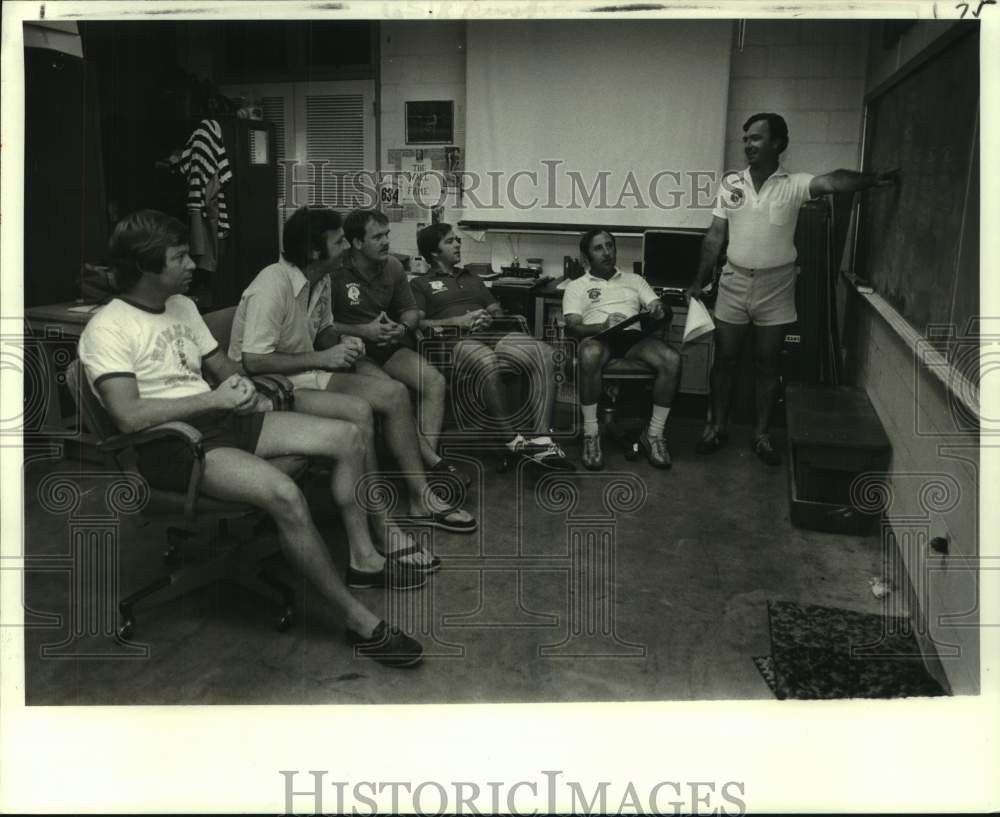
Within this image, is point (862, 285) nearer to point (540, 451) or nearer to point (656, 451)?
point (656, 451)

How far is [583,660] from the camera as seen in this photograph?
275 cm

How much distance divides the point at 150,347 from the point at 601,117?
3.73 metres

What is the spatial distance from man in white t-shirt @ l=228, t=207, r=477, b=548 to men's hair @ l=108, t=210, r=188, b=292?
67cm

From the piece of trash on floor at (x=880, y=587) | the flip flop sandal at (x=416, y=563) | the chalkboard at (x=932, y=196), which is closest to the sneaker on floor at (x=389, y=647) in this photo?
the flip flop sandal at (x=416, y=563)

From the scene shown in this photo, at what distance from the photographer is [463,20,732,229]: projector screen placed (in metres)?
5.45

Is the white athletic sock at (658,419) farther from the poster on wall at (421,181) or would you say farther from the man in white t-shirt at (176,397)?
the poster on wall at (421,181)

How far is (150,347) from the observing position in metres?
2.71

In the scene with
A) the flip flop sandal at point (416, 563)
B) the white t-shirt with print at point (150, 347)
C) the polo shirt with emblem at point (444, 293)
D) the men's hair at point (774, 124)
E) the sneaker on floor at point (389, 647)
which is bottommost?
the sneaker on floor at point (389, 647)

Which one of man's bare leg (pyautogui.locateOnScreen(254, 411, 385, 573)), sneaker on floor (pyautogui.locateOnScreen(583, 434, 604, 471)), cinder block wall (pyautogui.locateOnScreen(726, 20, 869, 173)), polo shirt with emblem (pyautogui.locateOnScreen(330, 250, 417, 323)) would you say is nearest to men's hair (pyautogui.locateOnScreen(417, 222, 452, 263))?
polo shirt with emblem (pyautogui.locateOnScreen(330, 250, 417, 323))

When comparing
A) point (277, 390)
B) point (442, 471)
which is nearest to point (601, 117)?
point (442, 471)

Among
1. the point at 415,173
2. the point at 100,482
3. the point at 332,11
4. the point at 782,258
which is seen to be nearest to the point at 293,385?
the point at 100,482

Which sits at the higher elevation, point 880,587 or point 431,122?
point 431,122

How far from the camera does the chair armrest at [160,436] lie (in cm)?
260

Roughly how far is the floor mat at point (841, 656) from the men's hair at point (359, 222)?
2.18 metres
